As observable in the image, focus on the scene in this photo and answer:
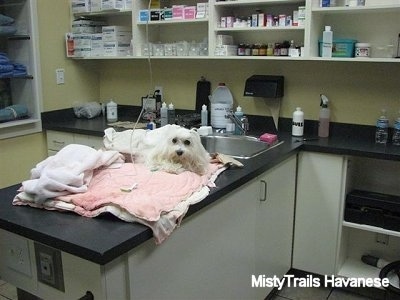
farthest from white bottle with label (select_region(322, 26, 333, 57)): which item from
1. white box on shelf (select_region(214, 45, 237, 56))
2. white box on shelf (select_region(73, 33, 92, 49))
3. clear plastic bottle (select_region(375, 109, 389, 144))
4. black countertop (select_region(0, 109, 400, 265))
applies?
white box on shelf (select_region(73, 33, 92, 49))

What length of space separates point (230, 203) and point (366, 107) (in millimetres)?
1301

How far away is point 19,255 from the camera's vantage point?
1428 mm

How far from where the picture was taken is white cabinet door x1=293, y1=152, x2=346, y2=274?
2387 mm

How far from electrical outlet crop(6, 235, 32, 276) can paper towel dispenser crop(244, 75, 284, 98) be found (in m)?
1.78

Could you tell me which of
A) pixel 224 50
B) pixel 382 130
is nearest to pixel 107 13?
pixel 224 50

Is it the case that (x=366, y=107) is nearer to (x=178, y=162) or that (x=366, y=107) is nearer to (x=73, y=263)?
(x=178, y=162)

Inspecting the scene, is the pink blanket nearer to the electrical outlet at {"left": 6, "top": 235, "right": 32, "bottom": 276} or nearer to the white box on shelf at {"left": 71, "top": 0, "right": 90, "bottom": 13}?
the electrical outlet at {"left": 6, "top": 235, "right": 32, "bottom": 276}

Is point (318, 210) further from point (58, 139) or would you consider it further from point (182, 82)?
point (58, 139)

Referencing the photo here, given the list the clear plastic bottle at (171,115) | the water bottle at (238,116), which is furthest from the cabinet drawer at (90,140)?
the water bottle at (238,116)

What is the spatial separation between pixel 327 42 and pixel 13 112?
2095 mm

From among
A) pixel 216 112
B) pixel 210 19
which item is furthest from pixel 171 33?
pixel 216 112

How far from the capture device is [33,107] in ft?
9.66

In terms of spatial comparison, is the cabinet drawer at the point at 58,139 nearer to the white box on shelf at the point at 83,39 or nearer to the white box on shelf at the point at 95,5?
the white box on shelf at the point at 83,39

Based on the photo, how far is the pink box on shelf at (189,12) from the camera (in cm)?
277
